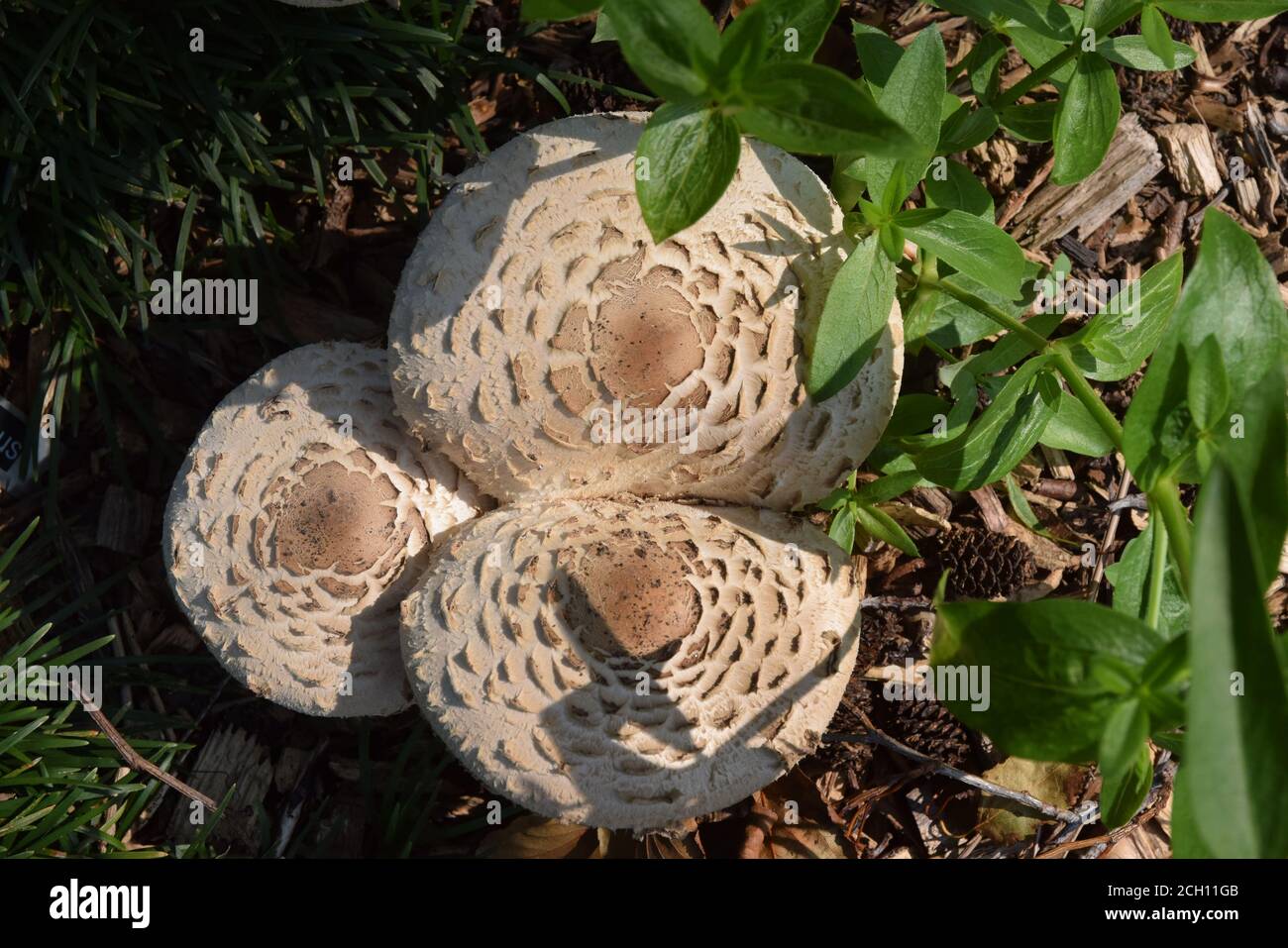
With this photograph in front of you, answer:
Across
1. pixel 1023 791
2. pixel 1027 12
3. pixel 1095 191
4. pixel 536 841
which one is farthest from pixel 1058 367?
pixel 536 841

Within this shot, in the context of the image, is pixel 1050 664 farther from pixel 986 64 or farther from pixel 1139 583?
pixel 986 64

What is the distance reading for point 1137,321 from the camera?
314cm

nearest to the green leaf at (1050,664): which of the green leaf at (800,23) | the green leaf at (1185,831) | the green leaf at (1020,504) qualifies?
the green leaf at (1185,831)

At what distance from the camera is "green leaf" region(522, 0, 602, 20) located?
7.27 ft

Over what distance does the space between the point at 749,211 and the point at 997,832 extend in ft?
8.14

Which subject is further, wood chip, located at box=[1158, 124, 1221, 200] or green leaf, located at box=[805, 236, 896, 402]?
wood chip, located at box=[1158, 124, 1221, 200]

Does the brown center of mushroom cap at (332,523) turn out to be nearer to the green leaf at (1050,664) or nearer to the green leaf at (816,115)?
the green leaf at (816,115)

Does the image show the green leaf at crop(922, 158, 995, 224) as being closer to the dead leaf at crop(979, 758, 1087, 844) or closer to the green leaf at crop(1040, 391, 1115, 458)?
the green leaf at crop(1040, 391, 1115, 458)

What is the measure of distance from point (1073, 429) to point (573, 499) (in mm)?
1541

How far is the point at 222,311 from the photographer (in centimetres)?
393

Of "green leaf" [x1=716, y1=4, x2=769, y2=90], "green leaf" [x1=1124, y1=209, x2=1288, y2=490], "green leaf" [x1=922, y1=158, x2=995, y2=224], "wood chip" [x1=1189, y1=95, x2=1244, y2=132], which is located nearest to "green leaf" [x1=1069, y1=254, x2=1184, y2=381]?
"green leaf" [x1=922, y1=158, x2=995, y2=224]

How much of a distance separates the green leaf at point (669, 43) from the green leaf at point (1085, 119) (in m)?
1.20

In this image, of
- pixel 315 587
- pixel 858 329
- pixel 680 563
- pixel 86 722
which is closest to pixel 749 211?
pixel 858 329

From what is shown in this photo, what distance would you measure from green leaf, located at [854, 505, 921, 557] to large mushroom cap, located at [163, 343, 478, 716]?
4.55 feet
